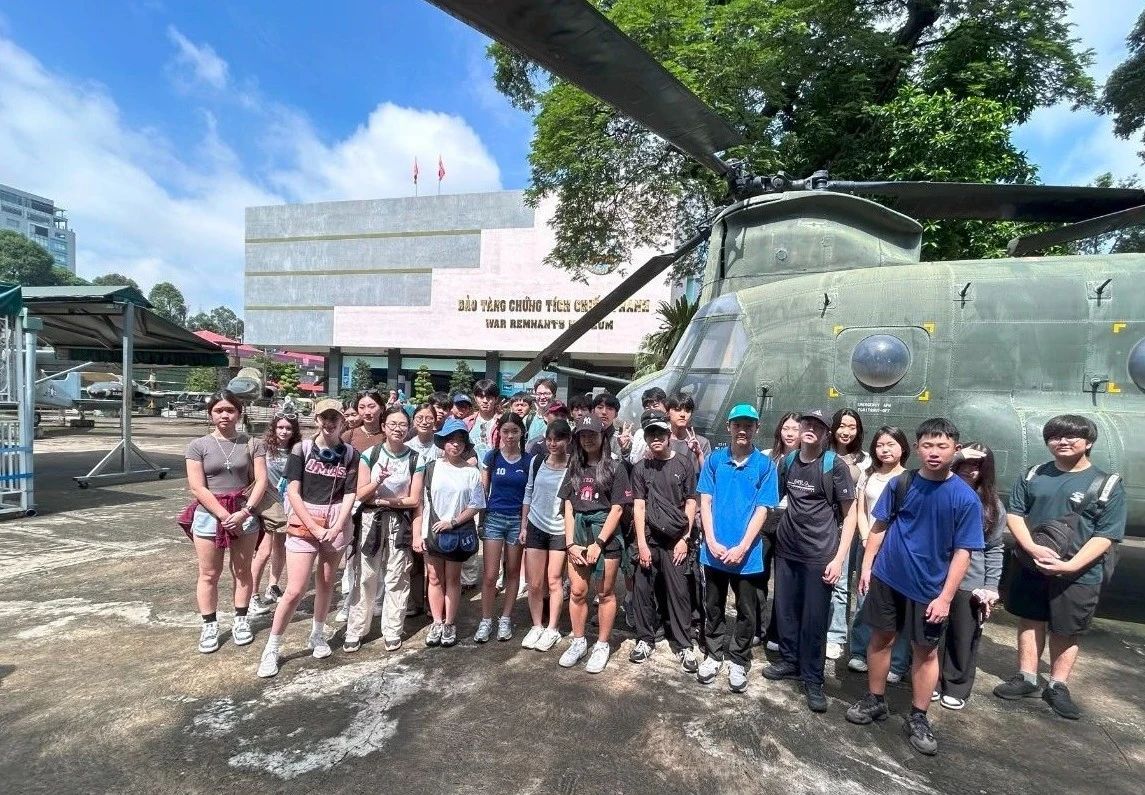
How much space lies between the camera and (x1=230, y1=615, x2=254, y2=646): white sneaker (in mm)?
3951

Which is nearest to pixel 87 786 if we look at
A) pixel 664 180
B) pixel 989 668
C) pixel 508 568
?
pixel 508 568

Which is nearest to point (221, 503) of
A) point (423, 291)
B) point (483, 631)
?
point (483, 631)

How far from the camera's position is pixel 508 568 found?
427 centimetres

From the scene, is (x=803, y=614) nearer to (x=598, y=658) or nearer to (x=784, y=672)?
(x=784, y=672)

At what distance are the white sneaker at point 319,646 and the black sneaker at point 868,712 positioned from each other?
10.5 feet

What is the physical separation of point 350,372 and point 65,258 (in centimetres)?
16616

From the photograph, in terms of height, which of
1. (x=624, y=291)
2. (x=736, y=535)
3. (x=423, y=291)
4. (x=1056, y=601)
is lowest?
(x=1056, y=601)

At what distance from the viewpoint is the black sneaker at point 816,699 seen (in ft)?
10.9

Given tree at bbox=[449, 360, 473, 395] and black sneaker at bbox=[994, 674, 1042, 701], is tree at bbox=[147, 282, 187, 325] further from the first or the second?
black sneaker at bbox=[994, 674, 1042, 701]

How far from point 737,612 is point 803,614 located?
391mm

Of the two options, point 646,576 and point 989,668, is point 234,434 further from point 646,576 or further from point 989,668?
point 989,668

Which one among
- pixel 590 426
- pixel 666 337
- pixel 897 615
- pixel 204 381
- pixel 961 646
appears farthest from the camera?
pixel 204 381

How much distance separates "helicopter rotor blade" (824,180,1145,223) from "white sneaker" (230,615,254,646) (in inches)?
259

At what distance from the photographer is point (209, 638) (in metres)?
3.84
